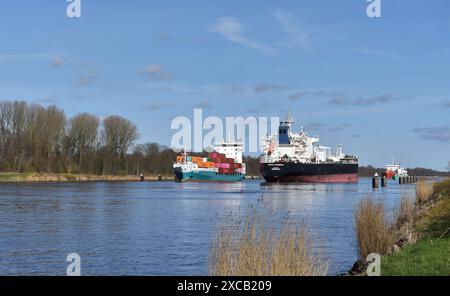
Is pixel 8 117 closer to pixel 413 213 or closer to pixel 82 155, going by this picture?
pixel 82 155

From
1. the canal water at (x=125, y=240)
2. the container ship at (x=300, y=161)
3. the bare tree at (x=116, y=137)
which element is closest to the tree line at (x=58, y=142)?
the bare tree at (x=116, y=137)

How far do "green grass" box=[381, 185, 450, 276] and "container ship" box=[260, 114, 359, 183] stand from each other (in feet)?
263

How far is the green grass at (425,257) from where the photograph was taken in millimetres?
12391

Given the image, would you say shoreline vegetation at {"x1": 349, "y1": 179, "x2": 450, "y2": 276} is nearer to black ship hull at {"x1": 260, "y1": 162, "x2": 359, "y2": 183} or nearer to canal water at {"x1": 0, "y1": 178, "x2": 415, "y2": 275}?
canal water at {"x1": 0, "y1": 178, "x2": 415, "y2": 275}

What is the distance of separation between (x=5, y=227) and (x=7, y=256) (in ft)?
27.3

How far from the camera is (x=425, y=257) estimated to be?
1366 centimetres

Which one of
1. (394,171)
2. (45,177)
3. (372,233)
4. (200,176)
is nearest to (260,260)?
(372,233)

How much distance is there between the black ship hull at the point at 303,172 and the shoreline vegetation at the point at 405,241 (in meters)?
74.1

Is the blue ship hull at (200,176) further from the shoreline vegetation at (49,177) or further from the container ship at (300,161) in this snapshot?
the container ship at (300,161)

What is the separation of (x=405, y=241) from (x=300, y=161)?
285 ft

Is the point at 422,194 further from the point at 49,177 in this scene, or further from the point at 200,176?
the point at 200,176

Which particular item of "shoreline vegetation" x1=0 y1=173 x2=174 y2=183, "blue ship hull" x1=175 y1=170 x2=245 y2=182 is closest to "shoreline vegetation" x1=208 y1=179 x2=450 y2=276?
"shoreline vegetation" x1=0 y1=173 x2=174 y2=183

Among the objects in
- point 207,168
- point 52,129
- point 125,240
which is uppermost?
point 52,129
